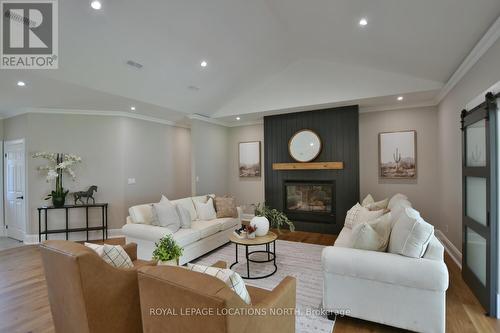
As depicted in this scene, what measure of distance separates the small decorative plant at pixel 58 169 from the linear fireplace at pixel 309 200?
4607 millimetres

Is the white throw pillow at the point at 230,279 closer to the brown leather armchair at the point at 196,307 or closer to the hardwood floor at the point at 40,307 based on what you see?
the brown leather armchair at the point at 196,307

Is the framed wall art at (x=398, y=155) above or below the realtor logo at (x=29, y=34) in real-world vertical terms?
below

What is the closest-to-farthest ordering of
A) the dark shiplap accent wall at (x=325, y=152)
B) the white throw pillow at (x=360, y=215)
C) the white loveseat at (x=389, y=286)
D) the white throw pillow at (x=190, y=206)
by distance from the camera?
the white loveseat at (x=389, y=286)
the white throw pillow at (x=360, y=215)
the white throw pillow at (x=190, y=206)
the dark shiplap accent wall at (x=325, y=152)

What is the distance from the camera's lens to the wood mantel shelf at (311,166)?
16.9 ft

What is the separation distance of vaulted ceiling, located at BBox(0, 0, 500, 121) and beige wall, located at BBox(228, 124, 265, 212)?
44.5 inches

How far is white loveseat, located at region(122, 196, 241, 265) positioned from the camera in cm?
352

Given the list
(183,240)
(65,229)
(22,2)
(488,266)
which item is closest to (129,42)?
(22,2)

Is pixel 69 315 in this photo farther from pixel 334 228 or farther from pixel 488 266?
pixel 334 228

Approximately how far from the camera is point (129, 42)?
3.22 m

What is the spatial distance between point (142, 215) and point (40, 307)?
153 centimetres

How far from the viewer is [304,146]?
5488mm

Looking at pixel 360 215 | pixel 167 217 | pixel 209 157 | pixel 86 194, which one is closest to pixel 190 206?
A: pixel 167 217

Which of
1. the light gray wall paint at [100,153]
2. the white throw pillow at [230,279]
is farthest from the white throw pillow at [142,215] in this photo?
the white throw pillow at [230,279]

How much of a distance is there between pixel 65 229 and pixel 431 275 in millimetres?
5942
